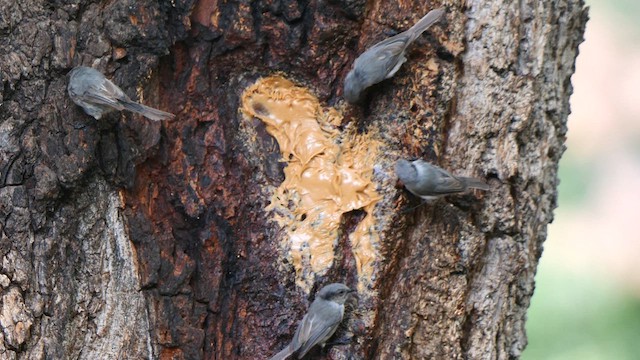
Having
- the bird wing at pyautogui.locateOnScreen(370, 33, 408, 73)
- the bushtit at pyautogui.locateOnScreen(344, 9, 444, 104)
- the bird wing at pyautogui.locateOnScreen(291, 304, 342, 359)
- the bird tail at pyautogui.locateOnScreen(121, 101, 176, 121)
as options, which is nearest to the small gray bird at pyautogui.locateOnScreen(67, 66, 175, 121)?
the bird tail at pyautogui.locateOnScreen(121, 101, 176, 121)

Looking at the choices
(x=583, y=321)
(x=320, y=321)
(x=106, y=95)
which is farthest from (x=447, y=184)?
(x=583, y=321)

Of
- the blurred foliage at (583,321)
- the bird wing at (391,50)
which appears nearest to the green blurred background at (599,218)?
the blurred foliage at (583,321)

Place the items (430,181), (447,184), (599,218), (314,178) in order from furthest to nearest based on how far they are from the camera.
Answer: (599,218), (314,178), (447,184), (430,181)

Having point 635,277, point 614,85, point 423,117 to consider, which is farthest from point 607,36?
point 423,117

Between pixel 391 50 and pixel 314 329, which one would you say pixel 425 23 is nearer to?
pixel 391 50

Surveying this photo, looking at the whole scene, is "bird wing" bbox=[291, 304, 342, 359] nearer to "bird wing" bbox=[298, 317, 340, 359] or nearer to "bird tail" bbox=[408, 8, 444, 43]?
"bird wing" bbox=[298, 317, 340, 359]

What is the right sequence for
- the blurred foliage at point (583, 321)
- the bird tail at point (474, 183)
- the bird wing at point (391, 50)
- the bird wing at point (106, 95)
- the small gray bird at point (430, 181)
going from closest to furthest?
the bird wing at point (106, 95), the small gray bird at point (430, 181), the bird wing at point (391, 50), the bird tail at point (474, 183), the blurred foliage at point (583, 321)

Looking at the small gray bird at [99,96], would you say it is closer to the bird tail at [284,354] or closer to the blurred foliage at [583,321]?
the bird tail at [284,354]

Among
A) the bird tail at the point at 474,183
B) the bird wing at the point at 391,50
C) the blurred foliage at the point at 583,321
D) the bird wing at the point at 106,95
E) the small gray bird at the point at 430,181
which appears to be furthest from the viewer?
the blurred foliage at the point at 583,321
